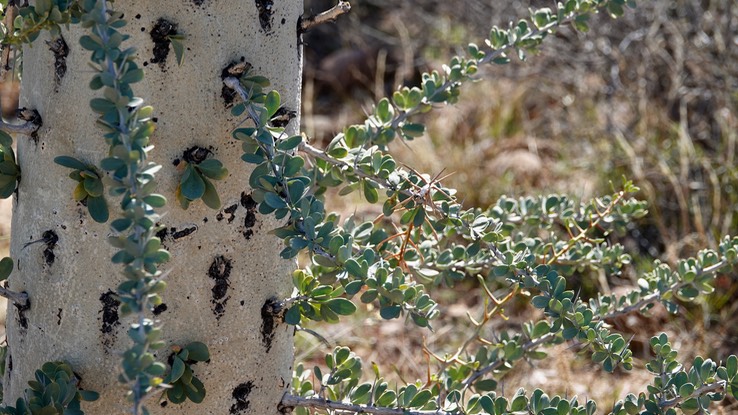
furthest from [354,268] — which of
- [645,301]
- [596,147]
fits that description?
[596,147]

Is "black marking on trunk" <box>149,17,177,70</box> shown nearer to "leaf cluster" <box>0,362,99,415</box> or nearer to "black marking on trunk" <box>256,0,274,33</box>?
"black marking on trunk" <box>256,0,274,33</box>

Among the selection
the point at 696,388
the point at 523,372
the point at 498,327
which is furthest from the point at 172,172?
the point at 498,327

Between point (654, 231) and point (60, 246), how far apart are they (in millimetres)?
2888

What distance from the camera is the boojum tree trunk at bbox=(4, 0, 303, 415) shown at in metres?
1.04

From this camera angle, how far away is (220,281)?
1.11 meters

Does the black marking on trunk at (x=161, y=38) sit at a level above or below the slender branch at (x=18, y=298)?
above

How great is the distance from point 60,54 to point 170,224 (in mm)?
252

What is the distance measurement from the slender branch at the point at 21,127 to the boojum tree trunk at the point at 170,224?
15 mm

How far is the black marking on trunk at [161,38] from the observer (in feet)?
3.33

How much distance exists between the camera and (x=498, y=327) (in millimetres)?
3186

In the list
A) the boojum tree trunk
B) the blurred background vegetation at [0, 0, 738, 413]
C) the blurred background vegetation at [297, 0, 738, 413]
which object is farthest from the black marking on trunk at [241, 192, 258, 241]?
the blurred background vegetation at [0, 0, 738, 413]

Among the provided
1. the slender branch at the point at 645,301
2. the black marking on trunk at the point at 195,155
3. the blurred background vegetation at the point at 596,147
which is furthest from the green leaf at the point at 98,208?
the blurred background vegetation at the point at 596,147

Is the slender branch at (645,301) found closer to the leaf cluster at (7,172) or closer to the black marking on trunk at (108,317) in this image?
the black marking on trunk at (108,317)

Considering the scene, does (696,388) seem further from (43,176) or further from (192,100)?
(43,176)
